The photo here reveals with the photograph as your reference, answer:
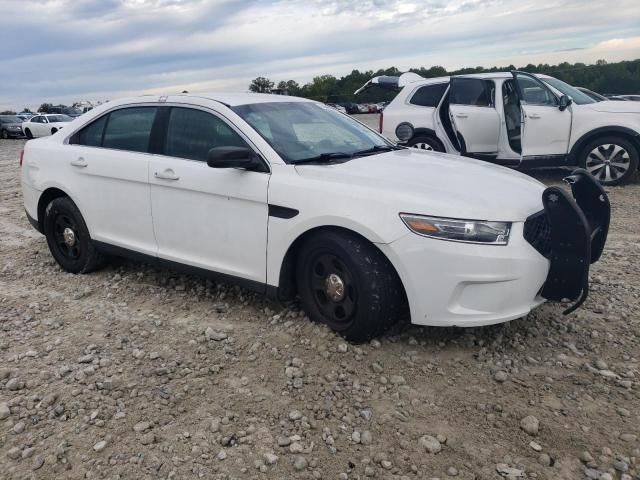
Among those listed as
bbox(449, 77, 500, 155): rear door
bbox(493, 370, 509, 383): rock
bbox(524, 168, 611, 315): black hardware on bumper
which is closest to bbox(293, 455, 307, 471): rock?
bbox(493, 370, 509, 383): rock

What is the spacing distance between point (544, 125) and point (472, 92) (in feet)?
4.37

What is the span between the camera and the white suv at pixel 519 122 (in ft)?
27.2

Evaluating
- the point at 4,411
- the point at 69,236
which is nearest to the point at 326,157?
the point at 4,411

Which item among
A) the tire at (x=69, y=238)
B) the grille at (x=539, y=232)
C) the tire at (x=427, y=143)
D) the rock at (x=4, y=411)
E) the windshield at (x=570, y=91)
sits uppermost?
the windshield at (x=570, y=91)

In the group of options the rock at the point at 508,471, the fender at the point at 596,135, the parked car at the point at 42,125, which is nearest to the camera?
the rock at the point at 508,471

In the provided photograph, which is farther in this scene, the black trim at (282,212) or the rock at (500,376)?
the black trim at (282,212)

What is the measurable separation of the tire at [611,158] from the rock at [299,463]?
294 inches

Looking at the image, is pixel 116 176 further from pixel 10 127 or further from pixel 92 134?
pixel 10 127

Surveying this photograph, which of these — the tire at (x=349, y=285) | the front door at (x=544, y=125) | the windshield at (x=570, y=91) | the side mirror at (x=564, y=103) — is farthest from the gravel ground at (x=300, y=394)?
the windshield at (x=570, y=91)

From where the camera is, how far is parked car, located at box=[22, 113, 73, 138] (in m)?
27.8

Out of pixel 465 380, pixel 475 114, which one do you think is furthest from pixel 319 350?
pixel 475 114

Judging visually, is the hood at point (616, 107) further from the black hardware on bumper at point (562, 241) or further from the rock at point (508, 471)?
the rock at point (508, 471)

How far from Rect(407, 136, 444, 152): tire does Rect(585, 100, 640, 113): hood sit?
2.35m

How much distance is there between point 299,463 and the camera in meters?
2.51
